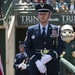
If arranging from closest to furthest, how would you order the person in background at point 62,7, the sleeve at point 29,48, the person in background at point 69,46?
the sleeve at point 29,48
the person in background at point 69,46
the person in background at point 62,7

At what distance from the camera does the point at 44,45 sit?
16.8 ft

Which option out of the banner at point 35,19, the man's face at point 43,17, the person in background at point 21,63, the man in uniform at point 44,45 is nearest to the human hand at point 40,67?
the man in uniform at point 44,45

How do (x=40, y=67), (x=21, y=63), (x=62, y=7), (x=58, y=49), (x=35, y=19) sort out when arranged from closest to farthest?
(x=40, y=67) → (x=58, y=49) → (x=21, y=63) → (x=35, y=19) → (x=62, y=7)

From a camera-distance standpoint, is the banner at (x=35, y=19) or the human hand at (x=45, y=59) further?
the banner at (x=35, y=19)

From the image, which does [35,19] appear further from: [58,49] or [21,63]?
[58,49]

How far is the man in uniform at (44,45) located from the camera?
198 inches

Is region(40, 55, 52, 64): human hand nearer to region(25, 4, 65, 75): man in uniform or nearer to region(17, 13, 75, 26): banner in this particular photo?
region(25, 4, 65, 75): man in uniform

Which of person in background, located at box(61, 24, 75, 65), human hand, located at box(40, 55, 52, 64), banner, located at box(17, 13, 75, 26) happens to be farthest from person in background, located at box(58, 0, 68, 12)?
human hand, located at box(40, 55, 52, 64)

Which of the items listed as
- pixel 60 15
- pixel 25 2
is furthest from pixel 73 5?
pixel 25 2

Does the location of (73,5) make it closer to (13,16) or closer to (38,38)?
(13,16)

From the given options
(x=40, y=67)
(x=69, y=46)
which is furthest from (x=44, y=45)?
(x=69, y=46)

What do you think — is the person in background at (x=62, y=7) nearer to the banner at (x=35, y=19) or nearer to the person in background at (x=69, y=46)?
the banner at (x=35, y=19)

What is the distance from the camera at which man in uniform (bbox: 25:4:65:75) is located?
5035 millimetres

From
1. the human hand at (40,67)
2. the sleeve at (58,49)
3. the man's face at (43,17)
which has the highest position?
the man's face at (43,17)
